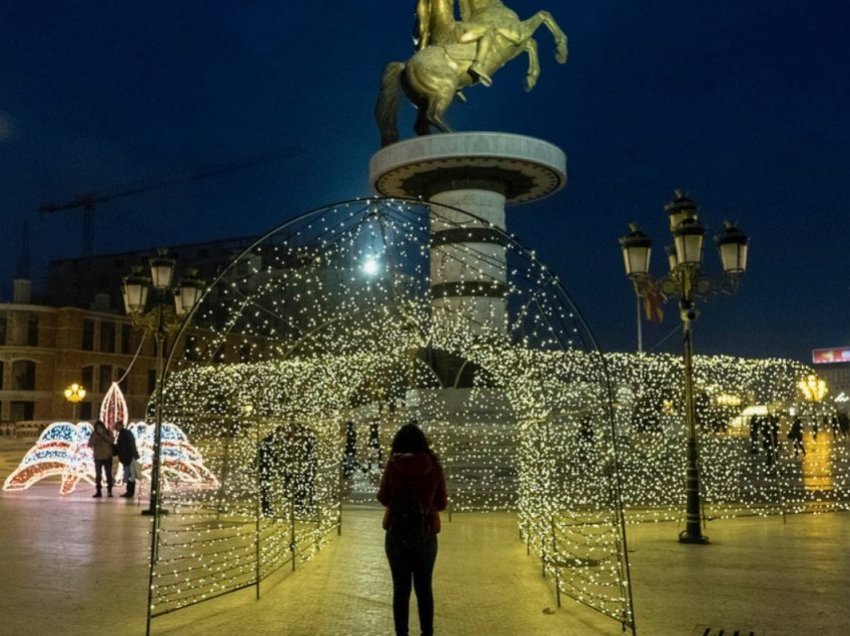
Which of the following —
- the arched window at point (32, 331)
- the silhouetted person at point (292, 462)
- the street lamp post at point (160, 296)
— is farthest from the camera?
the arched window at point (32, 331)

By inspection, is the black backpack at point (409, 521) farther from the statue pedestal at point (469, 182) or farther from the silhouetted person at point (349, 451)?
the statue pedestal at point (469, 182)

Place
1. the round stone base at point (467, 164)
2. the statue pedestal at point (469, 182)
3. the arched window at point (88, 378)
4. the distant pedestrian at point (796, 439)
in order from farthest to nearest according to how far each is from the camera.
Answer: the arched window at point (88, 378) < the distant pedestrian at point (796, 439) < the round stone base at point (467, 164) < the statue pedestal at point (469, 182)

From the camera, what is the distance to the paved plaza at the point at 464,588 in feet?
22.0

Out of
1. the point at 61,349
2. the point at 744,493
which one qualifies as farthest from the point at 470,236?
the point at 61,349

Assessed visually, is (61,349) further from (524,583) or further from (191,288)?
(524,583)

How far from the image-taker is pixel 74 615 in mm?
7031

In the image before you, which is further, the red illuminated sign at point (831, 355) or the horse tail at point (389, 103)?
the red illuminated sign at point (831, 355)

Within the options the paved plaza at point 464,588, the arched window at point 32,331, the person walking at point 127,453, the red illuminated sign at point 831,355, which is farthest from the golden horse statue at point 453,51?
the red illuminated sign at point 831,355

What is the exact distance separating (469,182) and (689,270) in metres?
14.4

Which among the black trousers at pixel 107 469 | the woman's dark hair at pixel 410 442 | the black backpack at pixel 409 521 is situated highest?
the woman's dark hair at pixel 410 442

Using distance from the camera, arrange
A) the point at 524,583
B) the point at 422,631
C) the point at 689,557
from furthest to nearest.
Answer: the point at 689,557 < the point at 524,583 < the point at 422,631

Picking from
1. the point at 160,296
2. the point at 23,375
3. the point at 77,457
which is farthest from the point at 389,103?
the point at 23,375

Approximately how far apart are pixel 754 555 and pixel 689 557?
775mm

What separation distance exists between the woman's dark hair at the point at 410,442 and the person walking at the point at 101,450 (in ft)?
40.9
